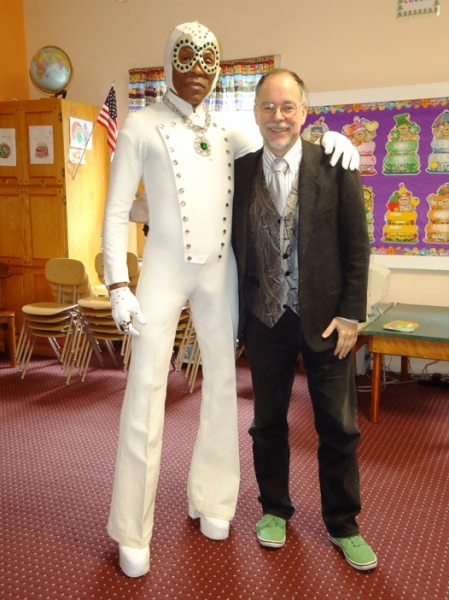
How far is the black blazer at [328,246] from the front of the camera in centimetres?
176

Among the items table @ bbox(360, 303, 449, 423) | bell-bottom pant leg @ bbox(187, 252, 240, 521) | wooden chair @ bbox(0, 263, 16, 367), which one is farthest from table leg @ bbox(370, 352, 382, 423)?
wooden chair @ bbox(0, 263, 16, 367)

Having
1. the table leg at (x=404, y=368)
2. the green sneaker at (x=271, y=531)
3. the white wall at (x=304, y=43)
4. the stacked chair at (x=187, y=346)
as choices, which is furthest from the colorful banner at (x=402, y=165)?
the green sneaker at (x=271, y=531)

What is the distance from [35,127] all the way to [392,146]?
267cm

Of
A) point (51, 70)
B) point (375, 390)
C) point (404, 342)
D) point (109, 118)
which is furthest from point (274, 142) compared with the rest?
point (51, 70)

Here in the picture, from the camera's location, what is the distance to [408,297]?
416 cm

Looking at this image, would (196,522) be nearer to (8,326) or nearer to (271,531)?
(271,531)

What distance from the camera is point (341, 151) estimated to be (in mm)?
1793

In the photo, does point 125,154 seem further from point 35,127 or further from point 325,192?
point 35,127

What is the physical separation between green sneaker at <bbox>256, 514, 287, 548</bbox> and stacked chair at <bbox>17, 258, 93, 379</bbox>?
2.46 m

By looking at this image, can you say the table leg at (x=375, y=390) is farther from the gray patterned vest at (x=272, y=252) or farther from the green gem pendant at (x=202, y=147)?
the green gem pendant at (x=202, y=147)

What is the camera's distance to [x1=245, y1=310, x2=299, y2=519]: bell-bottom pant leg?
191cm

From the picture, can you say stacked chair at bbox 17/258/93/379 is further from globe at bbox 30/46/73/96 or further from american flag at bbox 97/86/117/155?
globe at bbox 30/46/73/96

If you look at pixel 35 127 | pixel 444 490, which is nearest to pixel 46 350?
pixel 35 127

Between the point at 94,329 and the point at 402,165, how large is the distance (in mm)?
2459
